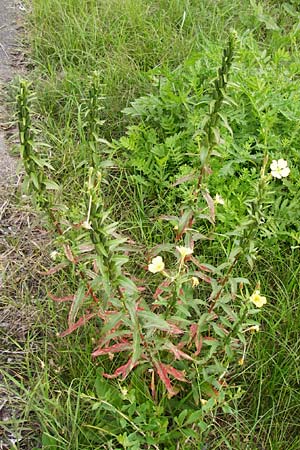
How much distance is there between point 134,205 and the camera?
8.75 feet

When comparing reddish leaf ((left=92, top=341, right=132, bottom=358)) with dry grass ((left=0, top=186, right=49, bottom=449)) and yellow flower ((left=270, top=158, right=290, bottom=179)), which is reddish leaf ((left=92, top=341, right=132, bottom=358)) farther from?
yellow flower ((left=270, top=158, right=290, bottom=179))

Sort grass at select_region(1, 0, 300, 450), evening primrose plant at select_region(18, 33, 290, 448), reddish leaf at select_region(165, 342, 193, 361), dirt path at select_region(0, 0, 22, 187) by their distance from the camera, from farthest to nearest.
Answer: dirt path at select_region(0, 0, 22, 187)
grass at select_region(1, 0, 300, 450)
reddish leaf at select_region(165, 342, 193, 361)
evening primrose plant at select_region(18, 33, 290, 448)

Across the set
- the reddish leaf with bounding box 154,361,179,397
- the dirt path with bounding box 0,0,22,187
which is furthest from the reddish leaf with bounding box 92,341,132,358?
the dirt path with bounding box 0,0,22,187

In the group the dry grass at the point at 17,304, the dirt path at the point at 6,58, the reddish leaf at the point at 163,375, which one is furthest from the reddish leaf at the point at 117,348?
the dirt path at the point at 6,58

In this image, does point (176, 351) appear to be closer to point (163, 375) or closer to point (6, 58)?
point (163, 375)

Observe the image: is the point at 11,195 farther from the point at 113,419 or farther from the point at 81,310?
the point at 113,419

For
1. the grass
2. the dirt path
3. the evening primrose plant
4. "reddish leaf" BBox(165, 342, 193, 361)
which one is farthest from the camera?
the dirt path

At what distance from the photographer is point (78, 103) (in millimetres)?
3061

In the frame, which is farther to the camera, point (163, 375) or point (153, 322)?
point (163, 375)

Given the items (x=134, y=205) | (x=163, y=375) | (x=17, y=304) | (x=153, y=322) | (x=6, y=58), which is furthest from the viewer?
(x=6, y=58)

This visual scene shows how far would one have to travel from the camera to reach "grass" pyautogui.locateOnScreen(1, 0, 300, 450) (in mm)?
1975

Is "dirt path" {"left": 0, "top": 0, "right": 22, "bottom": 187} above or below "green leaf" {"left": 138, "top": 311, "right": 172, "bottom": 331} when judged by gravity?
below

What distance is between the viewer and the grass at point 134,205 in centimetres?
197

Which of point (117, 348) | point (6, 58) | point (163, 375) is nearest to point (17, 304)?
point (117, 348)
